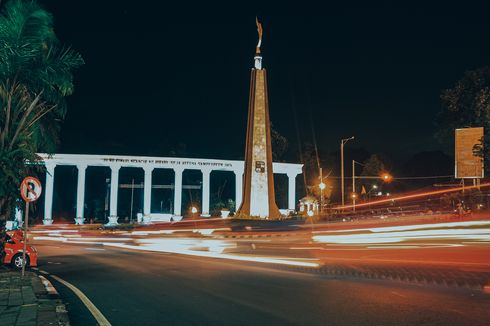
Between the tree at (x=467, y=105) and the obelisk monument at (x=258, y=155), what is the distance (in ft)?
48.1

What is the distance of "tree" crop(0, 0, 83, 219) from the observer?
44.5 ft

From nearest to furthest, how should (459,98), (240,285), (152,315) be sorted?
1. (152,315)
2. (240,285)
3. (459,98)

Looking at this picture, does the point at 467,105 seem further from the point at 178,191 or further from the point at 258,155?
the point at 178,191

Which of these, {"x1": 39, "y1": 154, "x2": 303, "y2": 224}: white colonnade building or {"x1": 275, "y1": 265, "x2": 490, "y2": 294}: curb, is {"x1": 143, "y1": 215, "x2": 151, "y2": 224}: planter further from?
{"x1": 275, "y1": 265, "x2": 490, "y2": 294}: curb

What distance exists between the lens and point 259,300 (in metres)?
9.64

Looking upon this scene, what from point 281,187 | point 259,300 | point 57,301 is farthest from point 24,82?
point 281,187

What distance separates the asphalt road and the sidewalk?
0.34 m

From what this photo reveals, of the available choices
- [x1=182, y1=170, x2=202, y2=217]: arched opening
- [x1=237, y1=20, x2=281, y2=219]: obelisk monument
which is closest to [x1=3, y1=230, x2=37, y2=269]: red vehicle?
[x1=237, y1=20, x2=281, y2=219]: obelisk monument


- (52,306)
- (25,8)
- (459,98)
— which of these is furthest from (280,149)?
(52,306)

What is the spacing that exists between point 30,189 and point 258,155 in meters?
34.0

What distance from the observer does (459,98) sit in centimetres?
3756

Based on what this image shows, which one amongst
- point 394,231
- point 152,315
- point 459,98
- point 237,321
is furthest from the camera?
point 459,98

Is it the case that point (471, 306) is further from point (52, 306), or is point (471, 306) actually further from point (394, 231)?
point (394, 231)

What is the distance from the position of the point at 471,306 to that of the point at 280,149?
210ft
